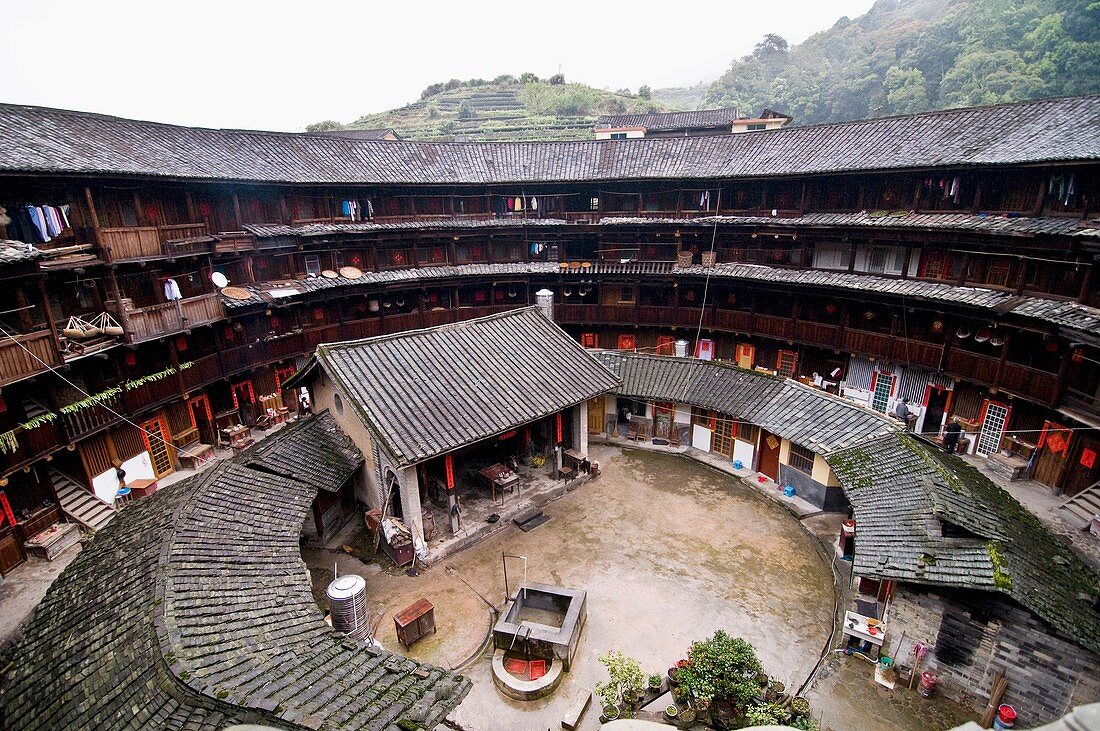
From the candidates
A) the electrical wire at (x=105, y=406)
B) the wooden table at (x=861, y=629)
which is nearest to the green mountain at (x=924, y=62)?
the wooden table at (x=861, y=629)

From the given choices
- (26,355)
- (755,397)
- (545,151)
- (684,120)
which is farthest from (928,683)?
(684,120)

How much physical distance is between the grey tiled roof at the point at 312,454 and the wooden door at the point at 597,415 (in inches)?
560

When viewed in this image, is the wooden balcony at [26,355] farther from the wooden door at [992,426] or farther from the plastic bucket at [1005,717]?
the wooden door at [992,426]

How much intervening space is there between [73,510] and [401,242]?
2397 cm

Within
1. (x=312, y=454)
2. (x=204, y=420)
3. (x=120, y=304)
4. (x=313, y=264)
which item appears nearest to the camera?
(x=312, y=454)

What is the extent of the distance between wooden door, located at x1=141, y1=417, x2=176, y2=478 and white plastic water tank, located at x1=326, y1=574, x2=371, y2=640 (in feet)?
56.6

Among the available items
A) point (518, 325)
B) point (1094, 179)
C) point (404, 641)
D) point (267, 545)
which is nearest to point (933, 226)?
point (1094, 179)

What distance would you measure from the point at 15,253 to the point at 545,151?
33.5 metres

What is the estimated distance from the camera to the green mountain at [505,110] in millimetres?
90812

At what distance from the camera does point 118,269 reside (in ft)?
82.1

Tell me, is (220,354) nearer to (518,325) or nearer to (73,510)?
(73,510)

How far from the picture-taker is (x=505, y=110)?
105625 mm

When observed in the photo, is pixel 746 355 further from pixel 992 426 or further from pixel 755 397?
pixel 992 426

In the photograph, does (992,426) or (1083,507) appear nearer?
(1083,507)
